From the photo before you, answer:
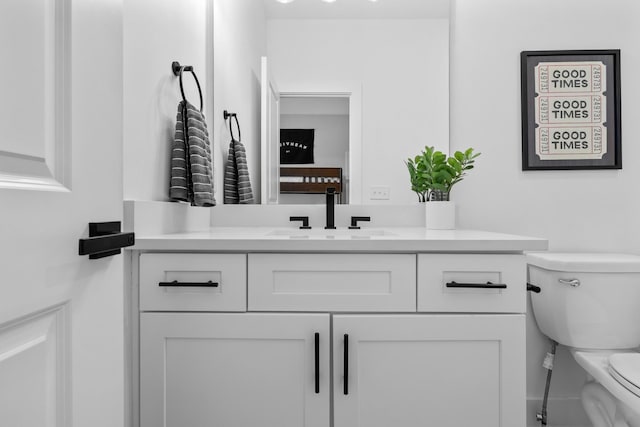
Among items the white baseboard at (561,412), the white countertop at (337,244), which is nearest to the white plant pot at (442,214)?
the white countertop at (337,244)

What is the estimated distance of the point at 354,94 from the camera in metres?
1.73

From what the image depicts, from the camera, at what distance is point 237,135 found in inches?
70.8

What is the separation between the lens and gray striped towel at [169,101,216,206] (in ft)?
4.31

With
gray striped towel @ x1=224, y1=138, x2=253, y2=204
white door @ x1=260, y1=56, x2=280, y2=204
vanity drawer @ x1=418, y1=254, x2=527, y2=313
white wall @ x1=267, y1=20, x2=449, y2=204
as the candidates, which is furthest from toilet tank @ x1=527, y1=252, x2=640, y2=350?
gray striped towel @ x1=224, y1=138, x2=253, y2=204

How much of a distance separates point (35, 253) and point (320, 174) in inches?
53.3

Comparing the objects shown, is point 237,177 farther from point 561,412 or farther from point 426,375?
point 561,412

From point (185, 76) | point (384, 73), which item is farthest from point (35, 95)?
point (384, 73)

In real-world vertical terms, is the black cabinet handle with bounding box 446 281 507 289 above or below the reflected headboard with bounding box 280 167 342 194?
below

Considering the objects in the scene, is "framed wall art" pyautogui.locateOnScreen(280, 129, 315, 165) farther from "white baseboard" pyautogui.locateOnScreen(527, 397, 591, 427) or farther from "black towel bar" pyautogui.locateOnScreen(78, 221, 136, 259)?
"white baseboard" pyautogui.locateOnScreen(527, 397, 591, 427)

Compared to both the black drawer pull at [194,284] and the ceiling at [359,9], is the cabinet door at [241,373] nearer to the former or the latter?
the black drawer pull at [194,284]

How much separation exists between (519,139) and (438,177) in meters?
0.46

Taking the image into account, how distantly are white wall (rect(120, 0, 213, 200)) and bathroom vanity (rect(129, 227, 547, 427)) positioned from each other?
27 cm

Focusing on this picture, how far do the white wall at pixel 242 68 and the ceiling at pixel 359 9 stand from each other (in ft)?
0.34

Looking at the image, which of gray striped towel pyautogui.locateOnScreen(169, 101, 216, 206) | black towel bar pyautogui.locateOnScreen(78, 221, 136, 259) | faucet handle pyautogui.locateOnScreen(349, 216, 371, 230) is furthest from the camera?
faucet handle pyautogui.locateOnScreen(349, 216, 371, 230)
